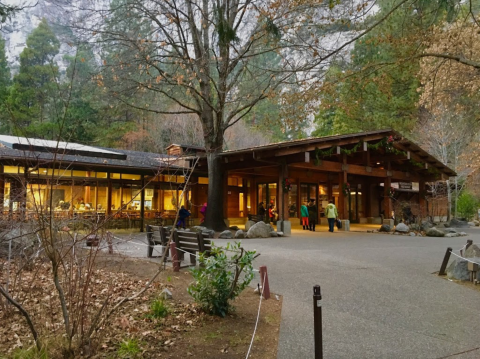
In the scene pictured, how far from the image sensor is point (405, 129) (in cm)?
3003

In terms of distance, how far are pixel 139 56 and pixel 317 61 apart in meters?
9.09

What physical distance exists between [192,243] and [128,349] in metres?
4.19

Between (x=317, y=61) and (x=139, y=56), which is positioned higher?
(x=139, y=56)

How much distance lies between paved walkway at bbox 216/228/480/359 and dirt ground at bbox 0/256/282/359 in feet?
0.82

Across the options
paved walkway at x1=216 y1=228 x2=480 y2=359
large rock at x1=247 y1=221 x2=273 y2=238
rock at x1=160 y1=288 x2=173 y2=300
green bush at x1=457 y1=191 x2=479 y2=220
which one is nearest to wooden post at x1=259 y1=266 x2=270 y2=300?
paved walkway at x1=216 y1=228 x2=480 y2=359

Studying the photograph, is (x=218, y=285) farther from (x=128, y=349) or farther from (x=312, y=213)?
(x=312, y=213)

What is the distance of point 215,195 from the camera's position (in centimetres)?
1708

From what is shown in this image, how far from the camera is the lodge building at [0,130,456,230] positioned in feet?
52.4

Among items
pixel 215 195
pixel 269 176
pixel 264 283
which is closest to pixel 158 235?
pixel 264 283

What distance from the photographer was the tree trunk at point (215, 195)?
1691 centimetres

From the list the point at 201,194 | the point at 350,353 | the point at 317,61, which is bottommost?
A: the point at 350,353

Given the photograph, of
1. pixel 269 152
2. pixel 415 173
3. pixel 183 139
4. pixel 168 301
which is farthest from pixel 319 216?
pixel 168 301

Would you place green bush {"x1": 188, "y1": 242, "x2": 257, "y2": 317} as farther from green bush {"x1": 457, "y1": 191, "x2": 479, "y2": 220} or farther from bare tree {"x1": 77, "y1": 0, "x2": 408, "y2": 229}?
green bush {"x1": 457, "y1": 191, "x2": 479, "y2": 220}

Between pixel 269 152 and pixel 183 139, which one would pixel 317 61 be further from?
pixel 183 139
